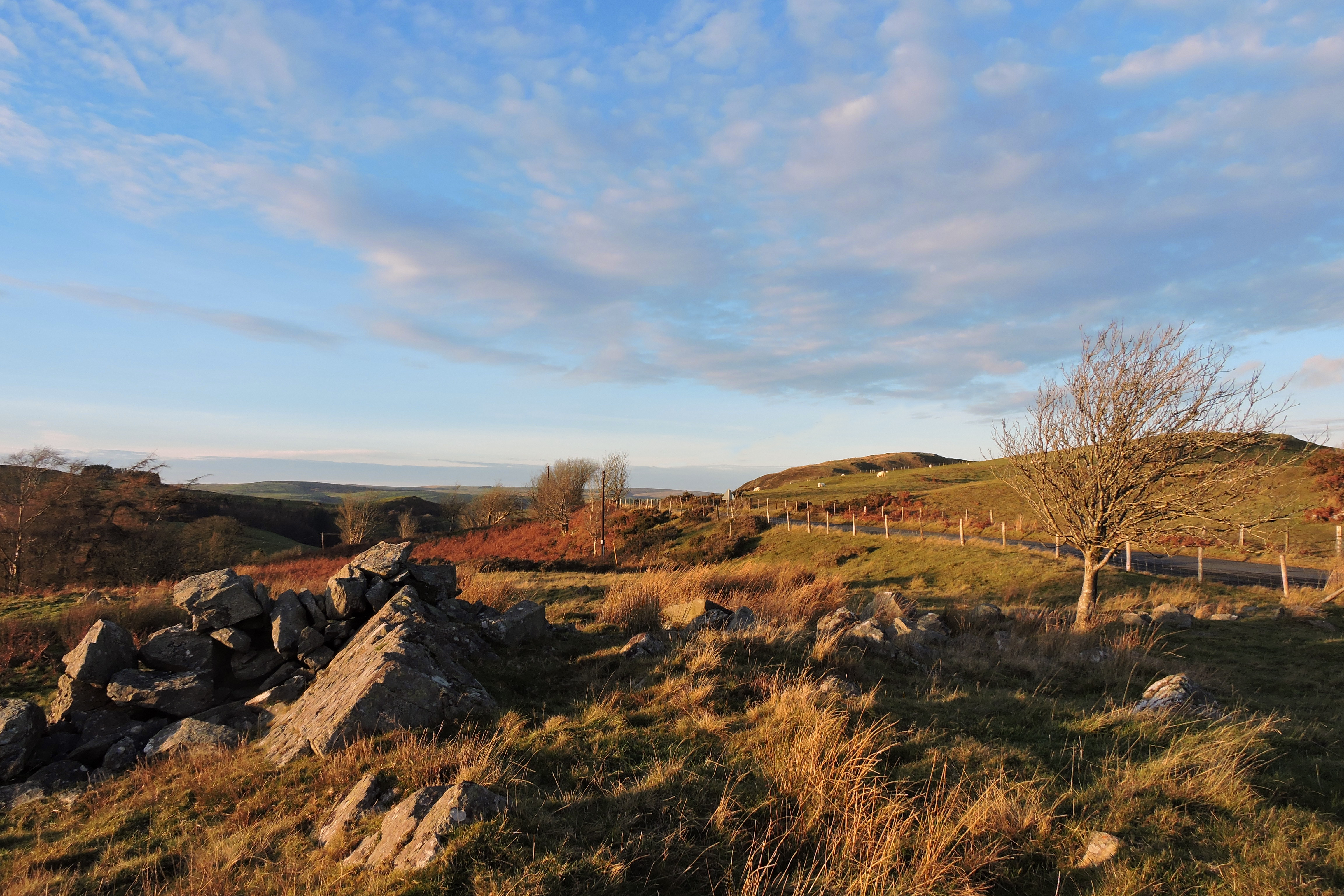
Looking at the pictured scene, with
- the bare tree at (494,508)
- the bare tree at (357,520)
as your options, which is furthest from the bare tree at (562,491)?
the bare tree at (357,520)

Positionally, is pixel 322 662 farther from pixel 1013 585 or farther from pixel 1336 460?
pixel 1336 460

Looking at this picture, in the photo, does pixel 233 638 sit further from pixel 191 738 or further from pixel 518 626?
pixel 518 626

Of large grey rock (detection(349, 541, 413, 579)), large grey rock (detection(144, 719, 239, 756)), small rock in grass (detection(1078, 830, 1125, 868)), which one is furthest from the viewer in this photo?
large grey rock (detection(349, 541, 413, 579))

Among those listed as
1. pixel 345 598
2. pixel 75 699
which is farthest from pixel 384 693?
pixel 75 699

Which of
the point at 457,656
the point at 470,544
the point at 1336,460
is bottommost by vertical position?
the point at 470,544

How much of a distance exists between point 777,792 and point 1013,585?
2285 cm

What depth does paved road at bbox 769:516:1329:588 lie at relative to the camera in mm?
23156

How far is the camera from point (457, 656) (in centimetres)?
933

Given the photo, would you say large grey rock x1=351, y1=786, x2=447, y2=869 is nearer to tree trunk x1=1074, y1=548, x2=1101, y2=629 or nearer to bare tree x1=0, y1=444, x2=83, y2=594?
tree trunk x1=1074, y1=548, x2=1101, y2=629

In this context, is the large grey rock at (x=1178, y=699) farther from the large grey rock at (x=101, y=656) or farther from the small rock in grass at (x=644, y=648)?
the large grey rock at (x=101, y=656)

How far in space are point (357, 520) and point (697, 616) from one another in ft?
227

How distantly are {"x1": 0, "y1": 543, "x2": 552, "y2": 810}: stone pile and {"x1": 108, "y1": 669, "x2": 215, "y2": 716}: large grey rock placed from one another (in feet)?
0.07

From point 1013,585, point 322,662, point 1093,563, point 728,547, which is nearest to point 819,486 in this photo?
point 728,547

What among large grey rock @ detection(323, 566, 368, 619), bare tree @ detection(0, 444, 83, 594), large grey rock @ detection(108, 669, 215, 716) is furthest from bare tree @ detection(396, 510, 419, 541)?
large grey rock @ detection(108, 669, 215, 716)
